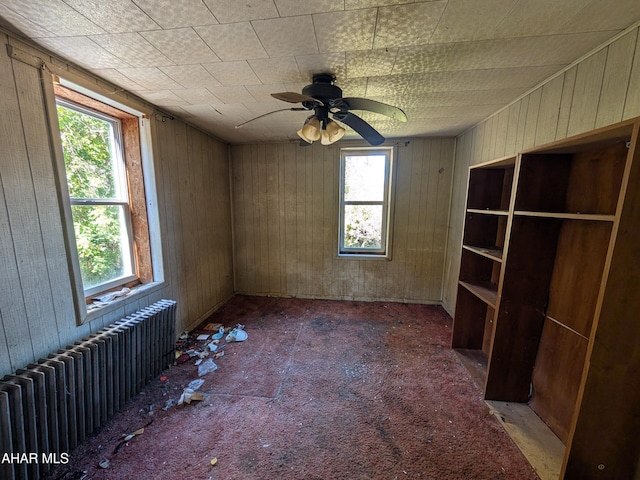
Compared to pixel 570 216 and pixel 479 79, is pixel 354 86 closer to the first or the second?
pixel 479 79

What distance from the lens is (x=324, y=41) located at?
1.27 meters

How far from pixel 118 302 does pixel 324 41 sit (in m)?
2.30

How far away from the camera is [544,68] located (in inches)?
59.4

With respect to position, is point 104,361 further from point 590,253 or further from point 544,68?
point 544,68

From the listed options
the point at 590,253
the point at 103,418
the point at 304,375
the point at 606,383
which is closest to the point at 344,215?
the point at 304,375

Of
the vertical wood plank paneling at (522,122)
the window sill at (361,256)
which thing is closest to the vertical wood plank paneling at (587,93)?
the vertical wood plank paneling at (522,122)

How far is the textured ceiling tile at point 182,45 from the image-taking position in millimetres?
1217

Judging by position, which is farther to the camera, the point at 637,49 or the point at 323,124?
the point at 323,124

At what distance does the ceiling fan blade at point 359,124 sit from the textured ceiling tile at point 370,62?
10.0 inches

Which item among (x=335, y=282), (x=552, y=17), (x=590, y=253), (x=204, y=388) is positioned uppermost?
(x=552, y=17)

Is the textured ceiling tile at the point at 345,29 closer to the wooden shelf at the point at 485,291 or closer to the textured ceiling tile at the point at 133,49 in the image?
the textured ceiling tile at the point at 133,49

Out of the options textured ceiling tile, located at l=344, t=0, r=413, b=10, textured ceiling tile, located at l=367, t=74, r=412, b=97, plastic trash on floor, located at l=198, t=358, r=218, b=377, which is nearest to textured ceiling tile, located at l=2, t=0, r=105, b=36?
textured ceiling tile, located at l=344, t=0, r=413, b=10

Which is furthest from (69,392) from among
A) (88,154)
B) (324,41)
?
(324,41)

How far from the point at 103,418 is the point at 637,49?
12.0ft
